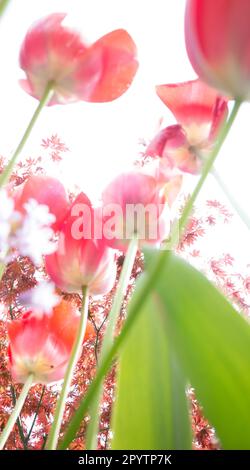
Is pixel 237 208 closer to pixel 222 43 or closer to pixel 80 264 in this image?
pixel 222 43

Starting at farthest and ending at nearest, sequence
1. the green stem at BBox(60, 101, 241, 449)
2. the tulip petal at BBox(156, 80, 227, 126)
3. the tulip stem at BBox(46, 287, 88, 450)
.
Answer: the tulip petal at BBox(156, 80, 227, 126), the tulip stem at BBox(46, 287, 88, 450), the green stem at BBox(60, 101, 241, 449)

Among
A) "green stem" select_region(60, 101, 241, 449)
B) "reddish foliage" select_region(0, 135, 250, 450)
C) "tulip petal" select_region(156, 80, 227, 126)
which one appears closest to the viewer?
"green stem" select_region(60, 101, 241, 449)

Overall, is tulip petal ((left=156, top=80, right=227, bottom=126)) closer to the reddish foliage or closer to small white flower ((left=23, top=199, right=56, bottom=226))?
small white flower ((left=23, top=199, right=56, bottom=226))

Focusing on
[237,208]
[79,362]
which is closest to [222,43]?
[237,208]

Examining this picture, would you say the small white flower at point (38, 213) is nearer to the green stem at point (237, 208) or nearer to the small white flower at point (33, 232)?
the small white flower at point (33, 232)

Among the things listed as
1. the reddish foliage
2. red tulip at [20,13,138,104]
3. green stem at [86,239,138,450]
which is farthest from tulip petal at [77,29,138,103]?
the reddish foliage

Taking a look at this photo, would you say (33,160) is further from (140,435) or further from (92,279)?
(140,435)

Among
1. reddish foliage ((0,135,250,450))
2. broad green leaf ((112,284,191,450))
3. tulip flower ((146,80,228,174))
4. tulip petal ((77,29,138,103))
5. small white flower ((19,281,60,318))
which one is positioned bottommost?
broad green leaf ((112,284,191,450))

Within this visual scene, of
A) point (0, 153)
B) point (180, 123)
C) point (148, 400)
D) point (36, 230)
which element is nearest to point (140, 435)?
point (148, 400)
